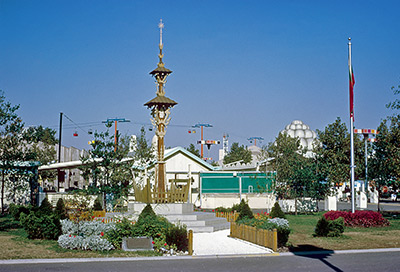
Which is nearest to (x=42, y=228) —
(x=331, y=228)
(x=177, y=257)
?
(x=177, y=257)

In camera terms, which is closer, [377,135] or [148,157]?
[377,135]

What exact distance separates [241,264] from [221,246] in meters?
3.90

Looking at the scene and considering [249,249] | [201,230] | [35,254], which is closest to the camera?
[35,254]

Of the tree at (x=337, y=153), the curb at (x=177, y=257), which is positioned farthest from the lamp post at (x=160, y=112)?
the tree at (x=337, y=153)

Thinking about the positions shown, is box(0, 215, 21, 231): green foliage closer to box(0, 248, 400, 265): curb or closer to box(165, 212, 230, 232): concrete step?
box(165, 212, 230, 232): concrete step

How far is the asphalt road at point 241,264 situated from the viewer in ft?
46.7

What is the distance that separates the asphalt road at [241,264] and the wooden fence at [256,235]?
985 mm

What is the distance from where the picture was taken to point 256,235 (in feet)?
63.0

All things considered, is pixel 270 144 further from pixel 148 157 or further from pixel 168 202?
pixel 168 202

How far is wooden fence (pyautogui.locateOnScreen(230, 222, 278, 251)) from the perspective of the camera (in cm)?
1755

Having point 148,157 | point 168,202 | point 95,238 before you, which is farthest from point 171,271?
point 148,157

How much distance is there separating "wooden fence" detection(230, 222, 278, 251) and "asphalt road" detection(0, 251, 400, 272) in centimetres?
98

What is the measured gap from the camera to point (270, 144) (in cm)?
4606

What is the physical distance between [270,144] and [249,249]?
28.5 metres
